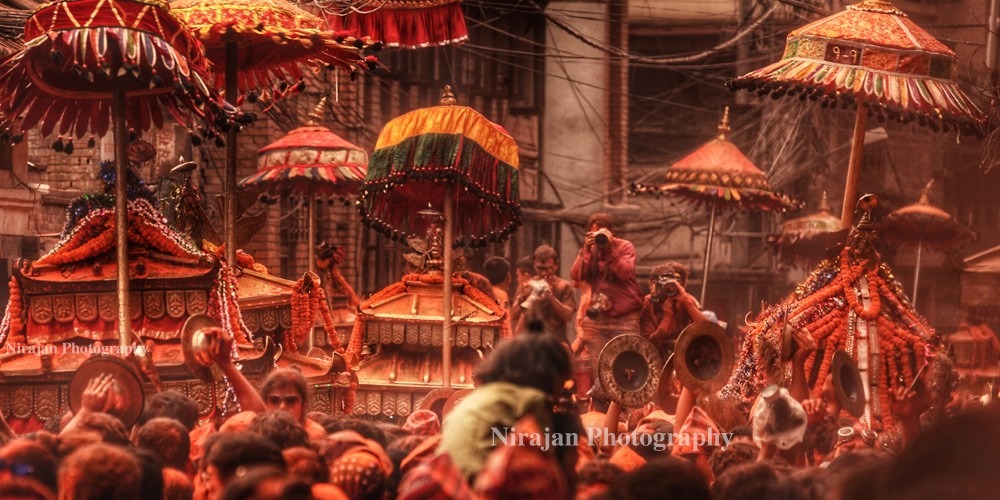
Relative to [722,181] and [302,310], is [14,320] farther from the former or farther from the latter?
[722,181]

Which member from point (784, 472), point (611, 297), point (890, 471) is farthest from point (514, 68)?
point (890, 471)

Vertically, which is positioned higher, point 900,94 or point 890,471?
point 900,94

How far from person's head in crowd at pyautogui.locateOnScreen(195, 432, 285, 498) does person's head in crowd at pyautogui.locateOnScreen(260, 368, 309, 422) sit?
1857mm

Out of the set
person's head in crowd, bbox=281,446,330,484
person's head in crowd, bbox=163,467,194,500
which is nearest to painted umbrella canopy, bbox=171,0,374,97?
person's head in crowd, bbox=163,467,194,500

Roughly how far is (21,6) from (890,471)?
12.3 m

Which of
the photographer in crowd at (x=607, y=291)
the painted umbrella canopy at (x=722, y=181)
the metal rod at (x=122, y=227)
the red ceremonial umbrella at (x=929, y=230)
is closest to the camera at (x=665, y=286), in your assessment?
the photographer in crowd at (x=607, y=291)

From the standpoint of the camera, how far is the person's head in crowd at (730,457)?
6.54 m

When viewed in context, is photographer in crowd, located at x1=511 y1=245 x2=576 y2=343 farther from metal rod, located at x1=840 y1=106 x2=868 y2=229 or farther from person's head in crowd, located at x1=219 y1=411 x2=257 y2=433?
person's head in crowd, located at x1=219 y1=411 x2=257 y2=433

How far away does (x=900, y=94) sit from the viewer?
933cm

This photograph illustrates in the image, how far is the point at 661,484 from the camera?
459cm

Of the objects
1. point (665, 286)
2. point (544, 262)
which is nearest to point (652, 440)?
point (665, 286)

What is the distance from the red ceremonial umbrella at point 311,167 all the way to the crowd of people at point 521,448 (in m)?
5.30

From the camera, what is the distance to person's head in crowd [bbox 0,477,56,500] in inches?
198

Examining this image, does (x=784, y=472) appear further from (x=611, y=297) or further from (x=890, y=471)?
(x=611, y=297)
